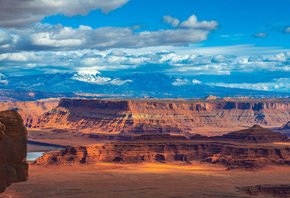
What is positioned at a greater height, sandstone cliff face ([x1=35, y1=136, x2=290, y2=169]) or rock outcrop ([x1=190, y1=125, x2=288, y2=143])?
rock outcrop ([x1=190, y1=125, x2=288, y2=143])

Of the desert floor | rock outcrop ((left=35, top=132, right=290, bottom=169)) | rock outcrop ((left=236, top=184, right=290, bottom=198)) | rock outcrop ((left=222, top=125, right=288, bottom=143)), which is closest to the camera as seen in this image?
the desert floor

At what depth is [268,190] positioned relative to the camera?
7675 centimetres

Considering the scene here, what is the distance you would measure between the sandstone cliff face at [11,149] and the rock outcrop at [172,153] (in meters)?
102

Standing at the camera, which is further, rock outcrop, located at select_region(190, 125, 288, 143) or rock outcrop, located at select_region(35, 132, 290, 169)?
rock outcrop, located at select_region(190, 125, 288, 143)

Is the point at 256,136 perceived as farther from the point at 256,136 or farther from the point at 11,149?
the point at 11,149

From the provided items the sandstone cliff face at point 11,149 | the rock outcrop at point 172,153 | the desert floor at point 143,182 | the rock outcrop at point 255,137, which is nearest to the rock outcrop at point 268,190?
the desert floor at point 143,182

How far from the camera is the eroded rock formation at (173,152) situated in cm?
11712

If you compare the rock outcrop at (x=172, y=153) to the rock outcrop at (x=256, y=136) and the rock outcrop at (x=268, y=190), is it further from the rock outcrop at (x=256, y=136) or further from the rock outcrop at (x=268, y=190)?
the rock outcrop at (x=268, y=190)

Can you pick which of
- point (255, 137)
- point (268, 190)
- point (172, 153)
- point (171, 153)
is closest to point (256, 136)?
point (255, 137)

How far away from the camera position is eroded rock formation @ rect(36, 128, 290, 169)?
384ft

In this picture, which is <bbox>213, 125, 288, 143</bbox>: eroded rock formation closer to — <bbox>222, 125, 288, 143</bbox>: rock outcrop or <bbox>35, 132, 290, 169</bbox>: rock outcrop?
<bbox>222, 125, 288, 143</bbox>: rock outcrop

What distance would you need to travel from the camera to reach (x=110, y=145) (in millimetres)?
132875

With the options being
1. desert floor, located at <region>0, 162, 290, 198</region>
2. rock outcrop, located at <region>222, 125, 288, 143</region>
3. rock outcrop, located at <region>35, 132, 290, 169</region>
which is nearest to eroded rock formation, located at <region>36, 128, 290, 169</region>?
rock outcrop, located at <region>35, 132, 290, 169</region>

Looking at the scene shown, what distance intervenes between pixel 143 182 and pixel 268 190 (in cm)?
2207
